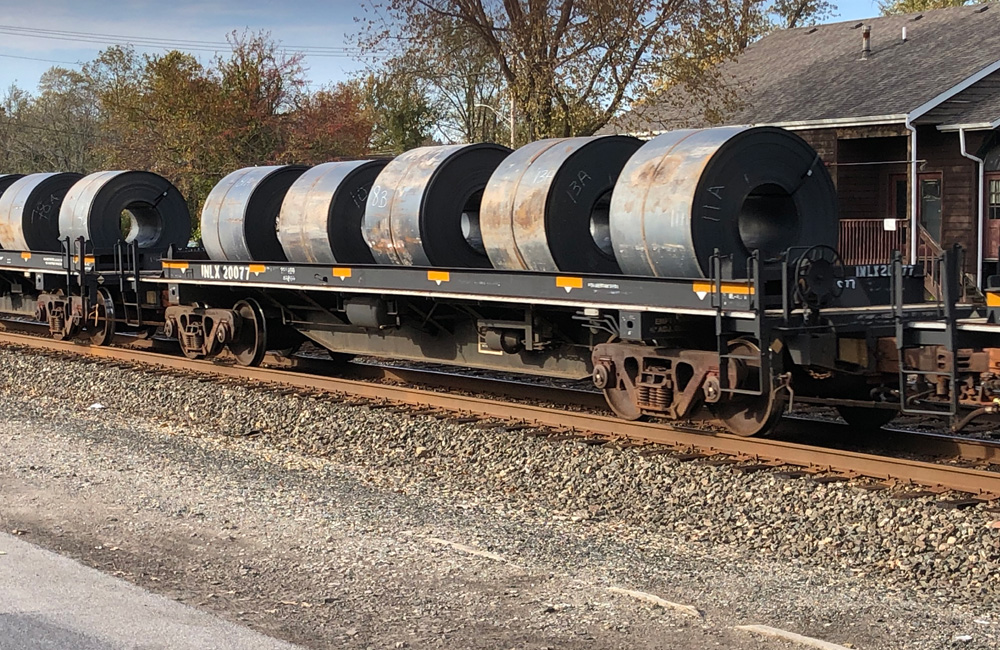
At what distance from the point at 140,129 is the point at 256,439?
93.0ft

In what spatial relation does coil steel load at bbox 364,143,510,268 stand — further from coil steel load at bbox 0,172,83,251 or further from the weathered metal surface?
the weathered metal surface

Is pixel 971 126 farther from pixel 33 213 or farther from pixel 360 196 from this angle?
pixel 33 213

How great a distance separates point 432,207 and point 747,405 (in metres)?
3.91

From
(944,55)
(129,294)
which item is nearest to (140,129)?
(129,294)

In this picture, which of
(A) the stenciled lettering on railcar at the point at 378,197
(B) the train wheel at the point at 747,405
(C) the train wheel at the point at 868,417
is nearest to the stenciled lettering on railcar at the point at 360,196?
(A) the stenciled lettering on railcar at the point at 378,197

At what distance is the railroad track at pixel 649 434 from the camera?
26.0 ft

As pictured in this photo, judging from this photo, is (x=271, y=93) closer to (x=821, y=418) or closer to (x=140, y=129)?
(x=140, y=129)

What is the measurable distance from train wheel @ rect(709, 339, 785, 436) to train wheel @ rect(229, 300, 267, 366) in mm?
6536

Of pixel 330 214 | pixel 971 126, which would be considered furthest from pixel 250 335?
pixel 971 126

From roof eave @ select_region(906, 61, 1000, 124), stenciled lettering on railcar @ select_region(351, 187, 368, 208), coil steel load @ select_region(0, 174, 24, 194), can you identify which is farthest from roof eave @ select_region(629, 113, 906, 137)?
coil steel load @ select_region(0, 174, 24, 194)

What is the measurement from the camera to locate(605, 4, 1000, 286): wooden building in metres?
22.8

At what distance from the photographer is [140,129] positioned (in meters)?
36.7

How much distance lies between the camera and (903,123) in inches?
894

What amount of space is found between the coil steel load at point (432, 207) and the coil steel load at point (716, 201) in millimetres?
2364
